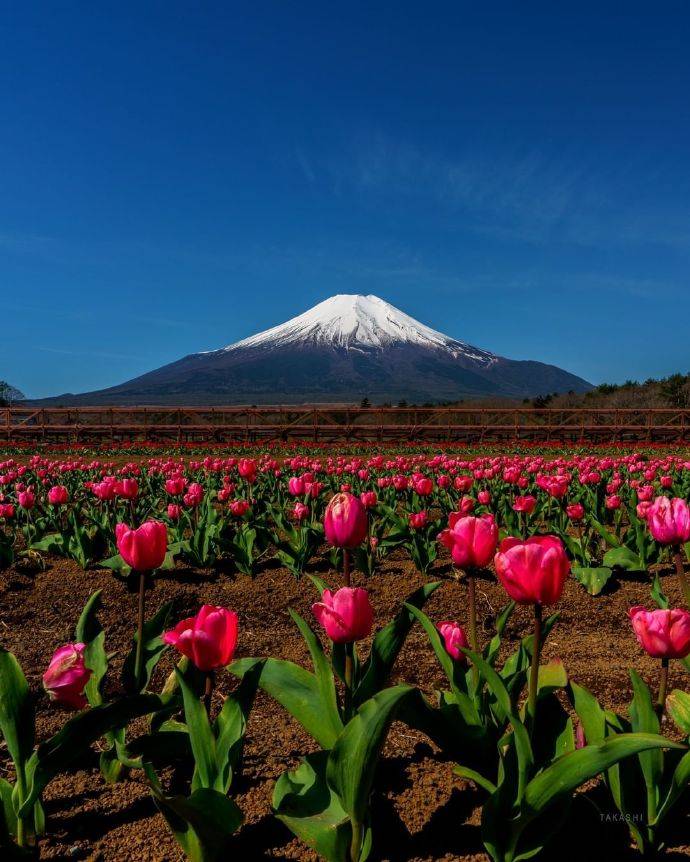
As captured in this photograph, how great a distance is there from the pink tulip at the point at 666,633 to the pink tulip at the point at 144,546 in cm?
167

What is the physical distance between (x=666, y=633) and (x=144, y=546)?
5.96 feet

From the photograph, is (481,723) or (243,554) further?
(243,554)

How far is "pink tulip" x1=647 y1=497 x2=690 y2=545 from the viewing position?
2371 millimetres

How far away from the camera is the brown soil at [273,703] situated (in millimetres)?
1896

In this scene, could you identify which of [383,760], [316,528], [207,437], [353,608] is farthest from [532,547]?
[207,437]

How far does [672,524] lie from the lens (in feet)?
7.88

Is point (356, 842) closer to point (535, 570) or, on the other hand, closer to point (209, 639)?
point (209, 639)

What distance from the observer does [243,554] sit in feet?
17.0

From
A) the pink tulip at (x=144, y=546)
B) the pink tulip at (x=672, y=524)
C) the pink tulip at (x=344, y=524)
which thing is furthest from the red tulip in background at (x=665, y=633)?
the pink tulip at (x=144, y=546)

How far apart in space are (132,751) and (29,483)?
9.42 m

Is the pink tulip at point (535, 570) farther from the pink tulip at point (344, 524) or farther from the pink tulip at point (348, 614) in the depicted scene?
the pink tulip at point (344, 524)

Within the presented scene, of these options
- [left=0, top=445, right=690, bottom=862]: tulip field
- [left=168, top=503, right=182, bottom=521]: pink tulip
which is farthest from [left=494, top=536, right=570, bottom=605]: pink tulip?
[left=168, top=503, right=182, bottom=521]: pink tulip

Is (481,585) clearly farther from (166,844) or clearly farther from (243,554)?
(166,844)

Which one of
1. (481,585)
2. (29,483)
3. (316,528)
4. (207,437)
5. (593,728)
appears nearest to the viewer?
(593,728)
